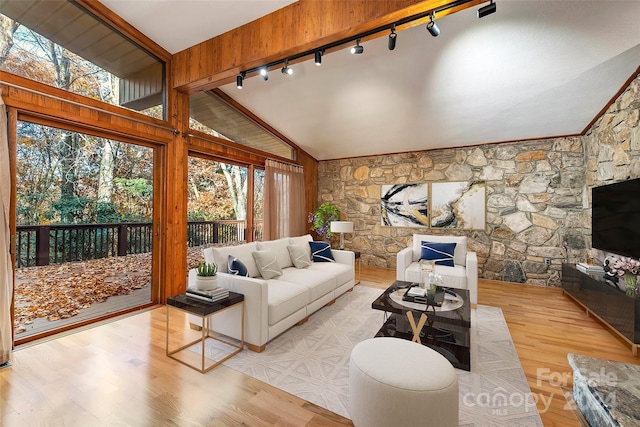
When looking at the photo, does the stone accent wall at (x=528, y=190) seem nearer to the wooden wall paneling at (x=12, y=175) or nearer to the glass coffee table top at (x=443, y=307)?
the glass coffee table top at (x=443, y=307)

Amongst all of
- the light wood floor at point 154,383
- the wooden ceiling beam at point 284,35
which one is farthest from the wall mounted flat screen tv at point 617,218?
the wooden ceiling beam at point 284,35

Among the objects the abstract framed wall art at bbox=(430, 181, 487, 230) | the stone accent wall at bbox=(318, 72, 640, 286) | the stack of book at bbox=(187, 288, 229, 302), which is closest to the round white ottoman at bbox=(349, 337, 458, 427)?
the stack of book at bbox=(187, 288, 229, 302)

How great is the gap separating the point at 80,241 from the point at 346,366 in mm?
2950

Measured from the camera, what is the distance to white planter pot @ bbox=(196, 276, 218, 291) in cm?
233

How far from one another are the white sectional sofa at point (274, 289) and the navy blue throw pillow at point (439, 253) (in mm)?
1148

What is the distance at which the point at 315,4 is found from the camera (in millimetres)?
2498

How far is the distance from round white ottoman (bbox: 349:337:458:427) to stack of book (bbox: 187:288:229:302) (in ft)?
4.17

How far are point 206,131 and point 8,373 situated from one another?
318 cm

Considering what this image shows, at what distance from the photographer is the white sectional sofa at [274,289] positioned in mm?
2414

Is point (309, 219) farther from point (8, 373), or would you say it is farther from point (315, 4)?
point (8, 373)

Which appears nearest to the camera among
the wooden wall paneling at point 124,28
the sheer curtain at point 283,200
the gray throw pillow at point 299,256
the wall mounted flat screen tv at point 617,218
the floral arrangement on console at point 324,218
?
the wall mounted flat screen tv at point 617,218

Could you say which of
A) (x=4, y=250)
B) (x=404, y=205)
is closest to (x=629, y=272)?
(x=404, y=205)

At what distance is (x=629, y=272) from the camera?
2703 millimetres

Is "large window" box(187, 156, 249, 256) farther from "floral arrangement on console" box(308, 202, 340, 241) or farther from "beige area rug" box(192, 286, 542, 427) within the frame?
"beige area rug" box(192, 286, 542, 427)
